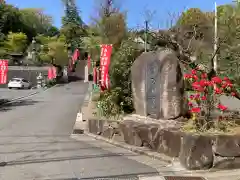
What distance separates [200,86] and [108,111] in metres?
6.85

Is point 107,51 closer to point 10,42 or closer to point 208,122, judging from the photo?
point 208,122

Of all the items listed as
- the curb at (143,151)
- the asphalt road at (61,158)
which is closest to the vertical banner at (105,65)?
the asphalt road at (61,158)

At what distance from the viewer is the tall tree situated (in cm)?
7612

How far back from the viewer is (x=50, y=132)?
42.9ft

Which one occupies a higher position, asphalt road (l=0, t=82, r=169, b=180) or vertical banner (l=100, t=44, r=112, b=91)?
vertical banner (l=100, t=44, r=112, b=91)

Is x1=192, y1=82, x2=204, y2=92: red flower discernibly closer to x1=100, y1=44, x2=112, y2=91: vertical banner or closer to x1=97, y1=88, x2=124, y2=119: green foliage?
x1=97, y1=88, x2=124, y2=119: green foliage

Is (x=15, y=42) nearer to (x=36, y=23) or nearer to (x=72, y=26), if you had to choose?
(x=72, y=26)

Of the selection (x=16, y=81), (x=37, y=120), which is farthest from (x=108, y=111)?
(x=16, y=81)

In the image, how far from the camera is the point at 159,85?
1055 centimetres

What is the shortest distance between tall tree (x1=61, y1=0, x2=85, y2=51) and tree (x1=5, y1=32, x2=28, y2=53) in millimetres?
9823

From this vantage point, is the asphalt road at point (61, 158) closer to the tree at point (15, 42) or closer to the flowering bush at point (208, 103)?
the flowering bush at point (208, 103)

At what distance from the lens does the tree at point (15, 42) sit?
70.3 m

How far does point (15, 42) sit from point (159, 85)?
65.5m

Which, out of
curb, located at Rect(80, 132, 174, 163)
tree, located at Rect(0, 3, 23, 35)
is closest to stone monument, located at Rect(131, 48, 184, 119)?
curb, located at Rect(80, 132, 174, 163)
